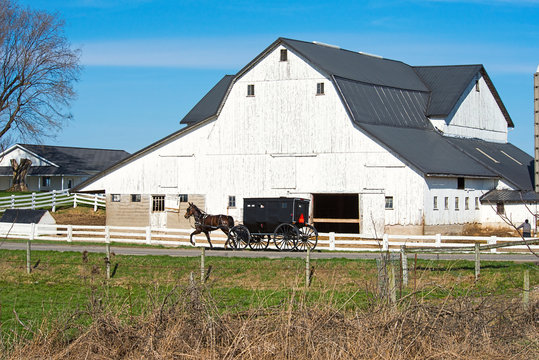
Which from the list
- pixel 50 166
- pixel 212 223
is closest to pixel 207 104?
pixel 212 223

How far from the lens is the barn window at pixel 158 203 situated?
4250 centimetres

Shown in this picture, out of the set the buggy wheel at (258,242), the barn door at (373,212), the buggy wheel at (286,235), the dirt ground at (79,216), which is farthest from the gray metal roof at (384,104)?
the dirt ground at (79,216)

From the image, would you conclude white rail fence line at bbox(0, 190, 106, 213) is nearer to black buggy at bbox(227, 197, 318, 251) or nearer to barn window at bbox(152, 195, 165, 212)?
barn window at bbox(152, 195, 165, 212)

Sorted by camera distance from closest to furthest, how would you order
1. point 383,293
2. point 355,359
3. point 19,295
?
point 355,359 < point 383,293 < point 19,295

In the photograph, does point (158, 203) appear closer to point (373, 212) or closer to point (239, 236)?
point (239, 236)

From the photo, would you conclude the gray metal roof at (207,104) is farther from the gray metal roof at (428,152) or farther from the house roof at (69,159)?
the house roof at (69,159)

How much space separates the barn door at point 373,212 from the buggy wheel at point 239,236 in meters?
6.70

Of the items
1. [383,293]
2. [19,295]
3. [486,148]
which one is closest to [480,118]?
[486,148]

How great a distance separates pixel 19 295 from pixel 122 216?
22.6 m

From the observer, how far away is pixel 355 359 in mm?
10578

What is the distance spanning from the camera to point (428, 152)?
40406mm

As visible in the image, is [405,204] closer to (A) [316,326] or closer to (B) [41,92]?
(A) [316,326]

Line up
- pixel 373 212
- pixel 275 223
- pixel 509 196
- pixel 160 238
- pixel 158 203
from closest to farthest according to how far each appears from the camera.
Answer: pixel 275 223 → pixel 373 212 → pixel 160 238 → pixel 509 196 → pixel 158 203

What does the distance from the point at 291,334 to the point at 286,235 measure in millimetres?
21606
